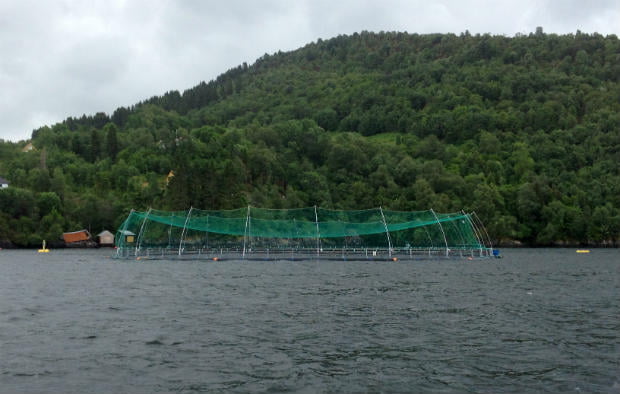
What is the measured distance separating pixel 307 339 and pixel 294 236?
5861 cm

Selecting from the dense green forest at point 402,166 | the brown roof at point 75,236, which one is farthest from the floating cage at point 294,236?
the dense green forest at point 402,166

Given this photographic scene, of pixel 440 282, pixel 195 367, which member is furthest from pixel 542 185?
pixel 195 367

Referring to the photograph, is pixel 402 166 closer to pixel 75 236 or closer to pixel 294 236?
pixel 294 236

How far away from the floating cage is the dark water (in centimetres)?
3951

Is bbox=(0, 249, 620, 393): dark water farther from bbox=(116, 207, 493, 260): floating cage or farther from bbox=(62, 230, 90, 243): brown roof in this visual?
bbox=(62, 230, 90, 243): brown roof

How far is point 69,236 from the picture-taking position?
391 feet

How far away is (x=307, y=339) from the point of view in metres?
20.4

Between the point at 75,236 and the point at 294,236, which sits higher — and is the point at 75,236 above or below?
above

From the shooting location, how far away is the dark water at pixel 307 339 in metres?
15.2

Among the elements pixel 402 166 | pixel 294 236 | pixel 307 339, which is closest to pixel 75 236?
pixel 294 236

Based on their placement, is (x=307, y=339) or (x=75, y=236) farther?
(x=75, y=236)

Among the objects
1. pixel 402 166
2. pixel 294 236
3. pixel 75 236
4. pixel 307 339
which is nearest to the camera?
pixel 307 339

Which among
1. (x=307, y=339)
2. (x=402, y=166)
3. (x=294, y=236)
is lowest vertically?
(x=307, y=339)

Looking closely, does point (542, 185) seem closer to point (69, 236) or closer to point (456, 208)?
point (456, 208)
